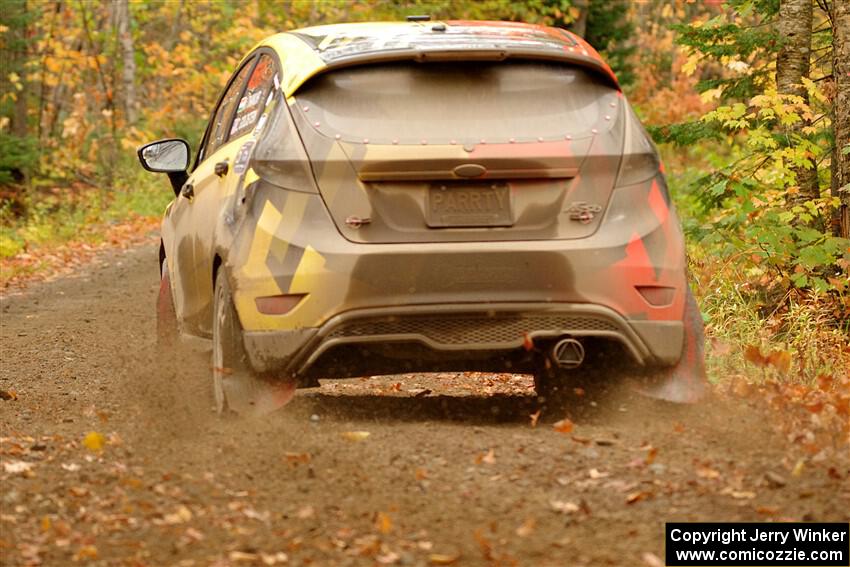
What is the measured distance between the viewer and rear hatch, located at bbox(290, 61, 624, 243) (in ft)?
19.2

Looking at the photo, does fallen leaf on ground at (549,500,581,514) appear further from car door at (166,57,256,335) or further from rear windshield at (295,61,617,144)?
car door at (166,57,256,335)

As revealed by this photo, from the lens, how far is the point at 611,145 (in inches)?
238

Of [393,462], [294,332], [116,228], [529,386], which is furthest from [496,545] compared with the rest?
[116,228]

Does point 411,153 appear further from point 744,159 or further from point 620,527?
point 744,159

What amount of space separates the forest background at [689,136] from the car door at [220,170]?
2.60 meters

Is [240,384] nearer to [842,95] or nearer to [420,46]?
[420,46]

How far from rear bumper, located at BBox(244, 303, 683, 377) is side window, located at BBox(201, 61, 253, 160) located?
1752 millimetres

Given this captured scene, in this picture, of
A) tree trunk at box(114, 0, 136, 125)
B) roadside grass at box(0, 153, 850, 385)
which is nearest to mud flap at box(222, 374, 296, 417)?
roadside grass at box(0, 153, 850, 385)

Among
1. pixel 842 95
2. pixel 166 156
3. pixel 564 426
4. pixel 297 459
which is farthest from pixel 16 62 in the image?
pixel 297 459

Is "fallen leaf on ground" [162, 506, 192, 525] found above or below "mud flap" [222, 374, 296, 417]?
above

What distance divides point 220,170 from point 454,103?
129 cm

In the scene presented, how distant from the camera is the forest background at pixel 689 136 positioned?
9859 millimetres

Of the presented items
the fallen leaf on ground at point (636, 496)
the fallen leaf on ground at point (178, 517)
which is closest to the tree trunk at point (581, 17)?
the fallen leaf on ground at point (636, 496)

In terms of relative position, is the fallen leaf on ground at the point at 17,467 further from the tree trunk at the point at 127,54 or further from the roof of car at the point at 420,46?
the tree trunk at the point at 127,54
